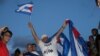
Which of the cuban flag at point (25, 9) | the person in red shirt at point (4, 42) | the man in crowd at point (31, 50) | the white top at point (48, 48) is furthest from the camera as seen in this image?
the cuban flag at point (25, 9)

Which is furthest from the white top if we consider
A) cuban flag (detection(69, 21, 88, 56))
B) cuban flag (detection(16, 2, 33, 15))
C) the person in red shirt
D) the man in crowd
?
the person in red shirt

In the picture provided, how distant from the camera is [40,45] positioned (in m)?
4.27

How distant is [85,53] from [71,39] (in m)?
0.37

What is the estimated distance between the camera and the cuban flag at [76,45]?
452 cm

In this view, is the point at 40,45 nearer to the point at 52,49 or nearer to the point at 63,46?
the point at 52,49

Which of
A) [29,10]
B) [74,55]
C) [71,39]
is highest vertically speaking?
[29,10]

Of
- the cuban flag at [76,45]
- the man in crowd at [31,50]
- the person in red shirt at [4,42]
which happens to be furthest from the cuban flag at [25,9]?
the person in red shirt at [4,42]

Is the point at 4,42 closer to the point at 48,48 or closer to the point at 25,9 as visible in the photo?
the point at 48,48

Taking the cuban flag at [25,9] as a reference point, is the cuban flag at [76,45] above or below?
below

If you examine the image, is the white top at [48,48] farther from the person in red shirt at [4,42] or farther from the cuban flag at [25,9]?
the person in red shirt at [4,42]

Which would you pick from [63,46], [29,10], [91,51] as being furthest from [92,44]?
[29,10]

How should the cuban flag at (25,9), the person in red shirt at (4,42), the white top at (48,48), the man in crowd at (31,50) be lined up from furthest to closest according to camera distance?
the cuban flag at (25,9)
the man in crowd at (31,50)
the white top at (48,48)
the person in red shirt at (4,42)

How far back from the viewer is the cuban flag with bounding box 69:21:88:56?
14.8 feet

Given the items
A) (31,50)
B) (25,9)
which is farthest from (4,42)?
(25,9)
